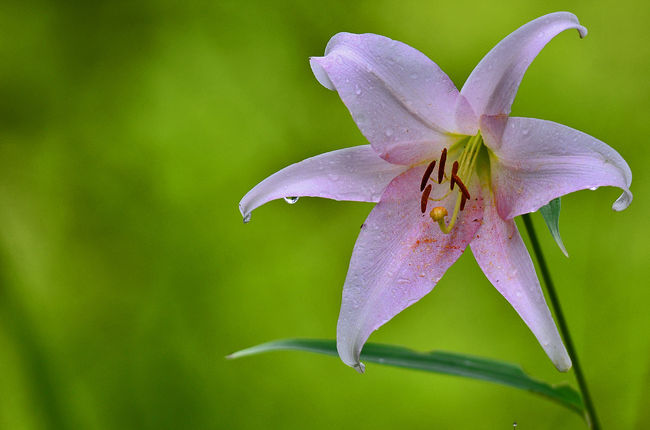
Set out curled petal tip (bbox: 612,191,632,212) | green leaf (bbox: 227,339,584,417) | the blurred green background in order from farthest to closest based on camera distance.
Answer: the blurred green background, green leaf (bbox: 227,339,584,417), curled petal tip (bbox: 612,191,632,212)

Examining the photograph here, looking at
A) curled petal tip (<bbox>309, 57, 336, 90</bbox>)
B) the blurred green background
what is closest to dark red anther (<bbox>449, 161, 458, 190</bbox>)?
curled petal tip (<bbox>309, 57, 336, 90</bbox>)

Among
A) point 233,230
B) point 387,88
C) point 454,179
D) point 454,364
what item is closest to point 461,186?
point 454,179

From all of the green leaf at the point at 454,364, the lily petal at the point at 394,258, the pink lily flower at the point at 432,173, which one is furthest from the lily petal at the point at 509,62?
the green leaf at the point at 454,364

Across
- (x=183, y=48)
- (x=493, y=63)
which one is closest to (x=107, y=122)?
(x=183, y=48)

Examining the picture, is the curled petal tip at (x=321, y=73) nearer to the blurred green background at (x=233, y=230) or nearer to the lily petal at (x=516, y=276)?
the lily petal at (x=516, y=276)

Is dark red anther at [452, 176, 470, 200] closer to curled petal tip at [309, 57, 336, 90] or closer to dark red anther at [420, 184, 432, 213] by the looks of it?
dark red anther at [420, 184, 432, 213]

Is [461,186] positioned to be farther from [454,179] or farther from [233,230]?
[233,230]

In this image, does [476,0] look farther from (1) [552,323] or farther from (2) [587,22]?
(1) [552,323]
